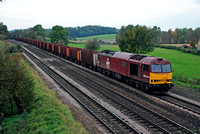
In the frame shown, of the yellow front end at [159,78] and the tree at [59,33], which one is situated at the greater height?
the tree at [59,33]

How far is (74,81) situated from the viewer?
78.5 feet

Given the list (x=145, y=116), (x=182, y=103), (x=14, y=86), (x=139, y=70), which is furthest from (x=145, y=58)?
(x=14, y=86)

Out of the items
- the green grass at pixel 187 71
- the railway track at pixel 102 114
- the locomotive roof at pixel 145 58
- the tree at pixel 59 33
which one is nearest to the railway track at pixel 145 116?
the railway track at pixel 102 114

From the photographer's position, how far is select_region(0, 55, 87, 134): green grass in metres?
10.7

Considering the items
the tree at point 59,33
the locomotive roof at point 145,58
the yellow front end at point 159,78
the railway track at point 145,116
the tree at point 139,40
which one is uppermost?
the tree at point 59,33

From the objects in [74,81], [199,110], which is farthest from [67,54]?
[199,110]

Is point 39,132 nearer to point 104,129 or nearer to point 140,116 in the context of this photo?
point 104,129

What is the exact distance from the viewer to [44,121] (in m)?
11.8

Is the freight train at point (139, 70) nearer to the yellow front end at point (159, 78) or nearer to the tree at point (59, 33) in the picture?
the yellow front end at point (159, 78)

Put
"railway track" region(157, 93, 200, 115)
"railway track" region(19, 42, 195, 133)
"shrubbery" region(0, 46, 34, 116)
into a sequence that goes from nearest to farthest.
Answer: "railway track" region(19, 42, 195, 133)
"shrubbery" region(0, 46, 34, 116)
"railway track" region(157, 93, 200, 115)

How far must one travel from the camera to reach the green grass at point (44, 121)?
35.1ft

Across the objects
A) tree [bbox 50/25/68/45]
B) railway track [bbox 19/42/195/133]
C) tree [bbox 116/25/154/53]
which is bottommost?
railway track [bbox 19/42/195/133]

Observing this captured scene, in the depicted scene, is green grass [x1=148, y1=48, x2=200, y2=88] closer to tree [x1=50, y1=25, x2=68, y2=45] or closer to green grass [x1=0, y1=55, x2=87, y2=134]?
green grass [x1=0, y1=55, x2=87, y2=134]

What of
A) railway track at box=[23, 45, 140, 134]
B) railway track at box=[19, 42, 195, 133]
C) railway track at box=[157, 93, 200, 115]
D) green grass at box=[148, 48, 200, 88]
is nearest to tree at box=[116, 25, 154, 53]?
green grass at box=[148, 48, 200, 88]
